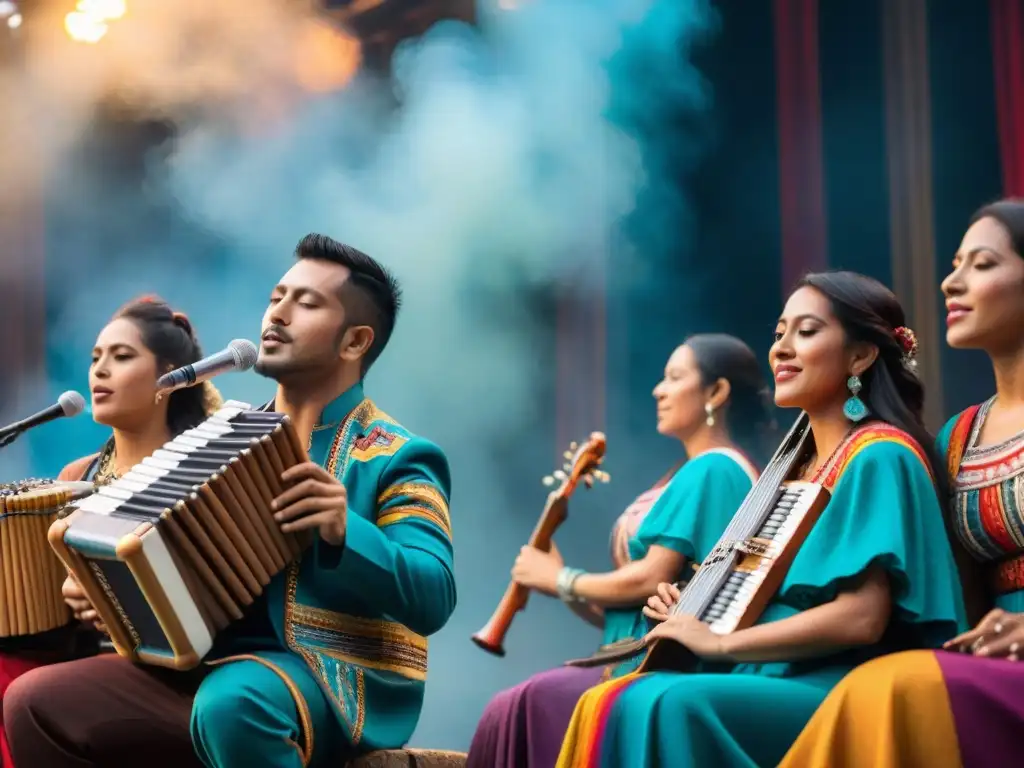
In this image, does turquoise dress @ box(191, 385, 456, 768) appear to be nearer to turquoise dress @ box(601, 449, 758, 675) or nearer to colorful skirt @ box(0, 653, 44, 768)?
colorful skirt @ box(0, 653, 44, 768)

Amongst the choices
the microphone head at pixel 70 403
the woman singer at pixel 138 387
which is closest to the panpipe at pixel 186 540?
the microphone head at pixel 70 403

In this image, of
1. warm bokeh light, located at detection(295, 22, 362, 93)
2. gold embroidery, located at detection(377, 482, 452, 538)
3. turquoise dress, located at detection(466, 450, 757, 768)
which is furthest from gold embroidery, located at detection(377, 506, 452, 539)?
warm bokeh light, located at detection(295, 22, 362, 93)

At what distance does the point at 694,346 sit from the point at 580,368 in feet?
4.63

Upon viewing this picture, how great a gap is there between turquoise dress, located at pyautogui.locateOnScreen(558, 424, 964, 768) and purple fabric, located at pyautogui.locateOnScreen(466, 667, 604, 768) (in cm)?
51

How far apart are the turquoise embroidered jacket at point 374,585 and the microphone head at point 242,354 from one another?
22 cm

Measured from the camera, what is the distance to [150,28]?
6.02 metres

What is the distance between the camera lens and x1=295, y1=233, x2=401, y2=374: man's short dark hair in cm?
310

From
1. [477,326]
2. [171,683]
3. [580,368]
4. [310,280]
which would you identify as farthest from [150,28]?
[171,683]

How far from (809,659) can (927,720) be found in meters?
0.34

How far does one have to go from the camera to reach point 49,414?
3.36 m

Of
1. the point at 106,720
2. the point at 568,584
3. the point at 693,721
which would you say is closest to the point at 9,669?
the point at 106,720

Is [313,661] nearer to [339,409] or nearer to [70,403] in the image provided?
[339,409]

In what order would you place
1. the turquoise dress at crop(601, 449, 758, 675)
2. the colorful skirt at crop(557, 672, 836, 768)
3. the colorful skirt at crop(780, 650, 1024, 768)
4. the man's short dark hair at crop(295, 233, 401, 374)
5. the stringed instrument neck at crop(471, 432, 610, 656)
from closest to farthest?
the colorful skirt at crop(780, 650, 1024, 768) < the colorful skirt at crop(557, 672, 836, 768) < the man's short dark hair at crop(295, 233, 401, 374) < the turquoise dress at crop(601, 449, 758, 675) < the stringed instrument neck at crop(471, 432, 610, 656)

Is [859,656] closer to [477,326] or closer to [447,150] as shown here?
[477,326]
